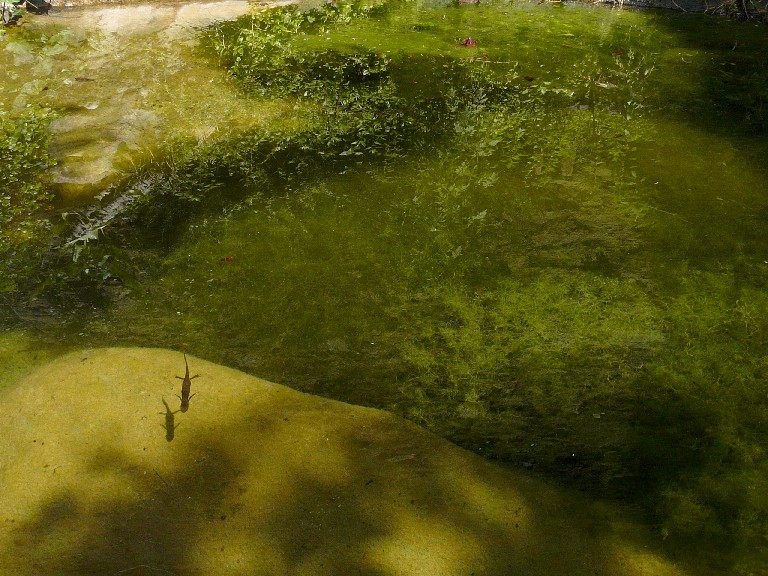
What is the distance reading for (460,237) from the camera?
248cm

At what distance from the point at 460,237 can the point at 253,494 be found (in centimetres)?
123

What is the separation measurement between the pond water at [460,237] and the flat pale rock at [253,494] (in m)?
0.10

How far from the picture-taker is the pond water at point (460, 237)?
1837 millimetres

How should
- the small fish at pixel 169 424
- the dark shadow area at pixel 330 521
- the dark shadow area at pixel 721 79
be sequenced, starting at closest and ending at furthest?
1. the dark shadow area at pixel 330 521
2. the small fish at pixel 169 424
3. the dark shadow area at pixel 721 79

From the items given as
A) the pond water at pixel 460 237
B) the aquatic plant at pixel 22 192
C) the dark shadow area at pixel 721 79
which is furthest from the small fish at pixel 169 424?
the dark shadow area at pixel 721 79

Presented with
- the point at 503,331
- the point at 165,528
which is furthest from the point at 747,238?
the point at 165,528

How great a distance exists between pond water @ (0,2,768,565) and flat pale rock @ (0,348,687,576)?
0.34 ft

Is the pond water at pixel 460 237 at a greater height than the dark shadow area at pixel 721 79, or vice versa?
the dark shadow area at pixel 721 79

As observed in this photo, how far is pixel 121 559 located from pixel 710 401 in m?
1.47

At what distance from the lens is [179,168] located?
2.92 m

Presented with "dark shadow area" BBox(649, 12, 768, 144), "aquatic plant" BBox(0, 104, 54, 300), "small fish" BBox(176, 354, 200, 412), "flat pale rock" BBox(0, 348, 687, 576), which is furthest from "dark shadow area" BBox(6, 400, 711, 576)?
"dark shadow area" BBox(649, 12, 768, 144)

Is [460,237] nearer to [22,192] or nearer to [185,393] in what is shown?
[185,393]

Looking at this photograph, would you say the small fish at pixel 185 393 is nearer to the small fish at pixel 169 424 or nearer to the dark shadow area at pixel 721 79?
the small fish at pixel 169 424

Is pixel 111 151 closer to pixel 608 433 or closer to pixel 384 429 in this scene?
pixel 384 429
